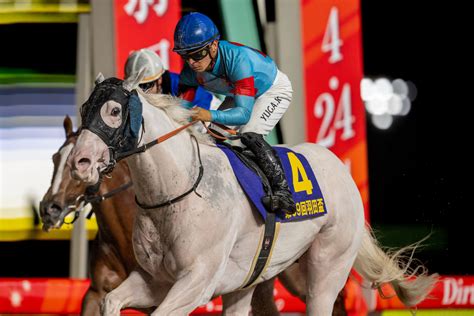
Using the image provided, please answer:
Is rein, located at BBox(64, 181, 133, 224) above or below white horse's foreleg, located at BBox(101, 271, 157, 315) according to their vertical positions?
above

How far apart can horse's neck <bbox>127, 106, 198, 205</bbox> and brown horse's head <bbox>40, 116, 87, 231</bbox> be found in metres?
0.51

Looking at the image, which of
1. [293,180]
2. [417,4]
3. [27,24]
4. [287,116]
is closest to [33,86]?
[27,24]

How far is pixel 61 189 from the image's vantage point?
4824 mm

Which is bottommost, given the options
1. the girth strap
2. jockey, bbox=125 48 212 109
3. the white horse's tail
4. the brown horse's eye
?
the white horse's tail

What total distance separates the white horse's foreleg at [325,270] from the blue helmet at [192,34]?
47.0 inches

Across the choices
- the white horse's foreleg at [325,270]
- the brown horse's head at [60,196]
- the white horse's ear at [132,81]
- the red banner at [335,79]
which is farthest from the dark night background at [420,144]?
the white horse's ear at [132,81]

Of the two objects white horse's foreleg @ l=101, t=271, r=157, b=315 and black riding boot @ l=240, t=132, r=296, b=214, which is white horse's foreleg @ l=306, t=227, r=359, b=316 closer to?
black riding boot @ l=240, t=132, r=296, b=214

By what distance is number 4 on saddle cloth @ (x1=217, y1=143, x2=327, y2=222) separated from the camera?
183 inches

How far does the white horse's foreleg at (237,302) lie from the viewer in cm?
502

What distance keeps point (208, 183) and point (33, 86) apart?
3.74 metres

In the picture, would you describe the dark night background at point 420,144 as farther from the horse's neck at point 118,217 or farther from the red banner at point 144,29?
the horse's neck at point 118,217

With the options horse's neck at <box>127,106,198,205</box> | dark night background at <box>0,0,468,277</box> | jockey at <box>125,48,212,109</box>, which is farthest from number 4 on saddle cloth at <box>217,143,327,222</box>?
dark night background at <box>0,0,468,277</box>

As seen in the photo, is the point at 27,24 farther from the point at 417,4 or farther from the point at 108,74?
the point at 417,4

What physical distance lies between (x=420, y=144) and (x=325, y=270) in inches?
260
